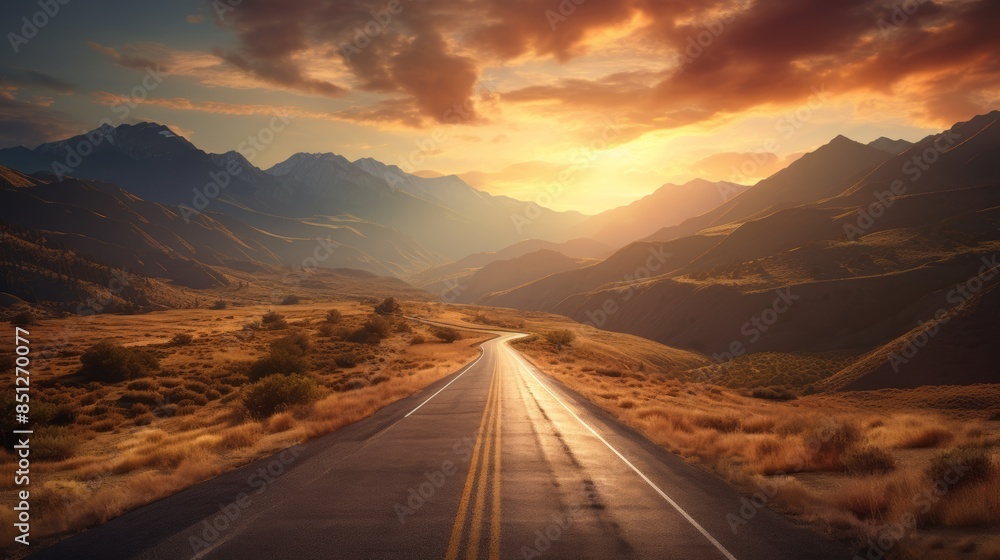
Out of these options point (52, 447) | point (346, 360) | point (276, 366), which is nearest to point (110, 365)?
point (276, 366)

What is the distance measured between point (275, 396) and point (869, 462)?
2060 centimetres

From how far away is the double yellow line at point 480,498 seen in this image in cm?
641

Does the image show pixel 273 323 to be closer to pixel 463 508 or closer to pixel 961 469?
pixel 463 508

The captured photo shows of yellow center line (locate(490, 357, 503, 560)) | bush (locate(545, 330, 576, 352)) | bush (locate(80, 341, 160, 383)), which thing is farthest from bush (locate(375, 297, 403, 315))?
yellow center line (locate(490, 357, 503, 560))

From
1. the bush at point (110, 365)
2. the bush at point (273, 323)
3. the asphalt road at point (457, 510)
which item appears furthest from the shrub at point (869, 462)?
the bush at point (273, 323)

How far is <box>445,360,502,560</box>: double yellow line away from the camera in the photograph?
6.41 m

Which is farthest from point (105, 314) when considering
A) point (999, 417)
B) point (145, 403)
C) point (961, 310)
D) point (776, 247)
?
point (776, 247)

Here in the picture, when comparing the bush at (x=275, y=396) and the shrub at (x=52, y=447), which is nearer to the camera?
the shrub at (x=52, y=447)

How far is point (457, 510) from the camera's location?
7848mm

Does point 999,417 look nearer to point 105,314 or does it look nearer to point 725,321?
point 725,321

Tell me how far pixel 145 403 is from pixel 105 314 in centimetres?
9210

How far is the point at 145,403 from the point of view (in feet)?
83.7

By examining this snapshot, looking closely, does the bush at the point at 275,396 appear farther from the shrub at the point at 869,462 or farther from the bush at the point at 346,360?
the bush at the point at 346,360

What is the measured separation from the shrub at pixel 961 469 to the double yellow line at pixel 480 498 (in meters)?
8.26
